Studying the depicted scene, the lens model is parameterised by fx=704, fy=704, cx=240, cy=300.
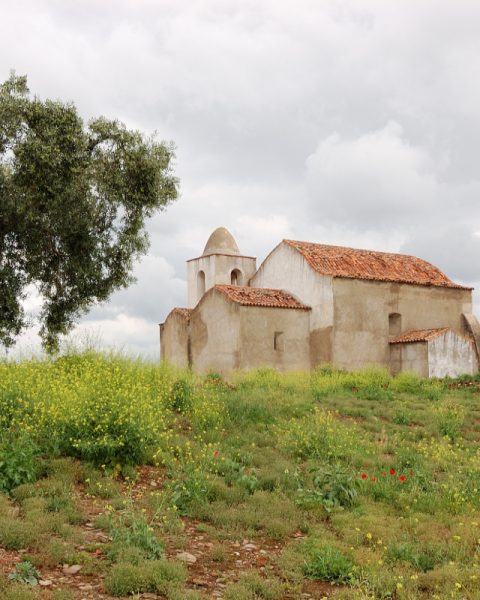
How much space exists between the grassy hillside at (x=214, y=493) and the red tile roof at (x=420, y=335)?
1575 cm

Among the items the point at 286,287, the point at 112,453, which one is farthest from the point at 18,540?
the point at 286,287

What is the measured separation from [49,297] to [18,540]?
17.7 metres

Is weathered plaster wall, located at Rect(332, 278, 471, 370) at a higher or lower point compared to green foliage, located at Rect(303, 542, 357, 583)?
higher

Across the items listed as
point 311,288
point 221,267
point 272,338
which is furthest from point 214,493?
point 221,267

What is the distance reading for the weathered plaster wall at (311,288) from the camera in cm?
3197

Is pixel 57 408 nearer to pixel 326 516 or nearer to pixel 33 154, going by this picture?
pixel 326 516

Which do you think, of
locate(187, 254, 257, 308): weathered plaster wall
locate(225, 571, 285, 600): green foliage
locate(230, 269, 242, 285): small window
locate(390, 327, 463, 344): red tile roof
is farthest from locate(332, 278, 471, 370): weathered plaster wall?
locate(225, 571, 285, 600): green foliage

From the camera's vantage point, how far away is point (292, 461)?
496 inches

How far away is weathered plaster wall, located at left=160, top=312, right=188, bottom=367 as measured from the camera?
113 ft

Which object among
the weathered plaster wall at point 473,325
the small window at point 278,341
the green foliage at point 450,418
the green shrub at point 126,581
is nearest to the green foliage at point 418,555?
the green shrub at point 126,581

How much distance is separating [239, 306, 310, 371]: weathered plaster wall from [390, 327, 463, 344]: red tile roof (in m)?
4.83

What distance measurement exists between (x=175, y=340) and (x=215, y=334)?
13.4 ft

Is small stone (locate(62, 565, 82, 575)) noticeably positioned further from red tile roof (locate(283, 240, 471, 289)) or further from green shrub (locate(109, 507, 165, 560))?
red tile roof (locate(283, 240, 471, 289))

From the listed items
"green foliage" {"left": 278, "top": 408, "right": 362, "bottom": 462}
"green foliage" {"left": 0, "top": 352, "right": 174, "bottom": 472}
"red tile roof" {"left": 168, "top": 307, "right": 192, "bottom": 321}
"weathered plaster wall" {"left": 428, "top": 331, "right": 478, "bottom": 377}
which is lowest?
"green foliage" {"left": 278, "top": 408, "right": 362, "bottom": 462}
